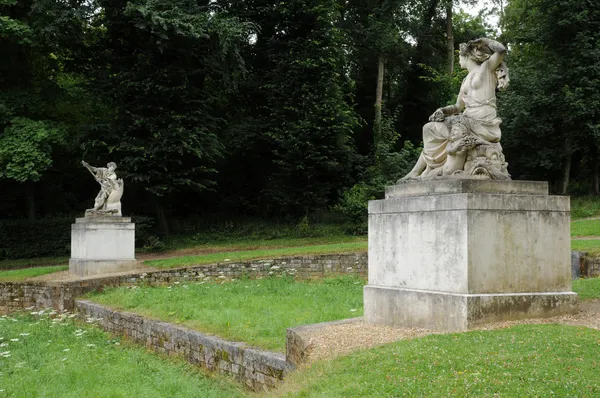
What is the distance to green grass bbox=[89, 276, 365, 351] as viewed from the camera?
10.2m

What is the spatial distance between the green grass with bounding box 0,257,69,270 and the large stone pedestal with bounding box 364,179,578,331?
19.5m

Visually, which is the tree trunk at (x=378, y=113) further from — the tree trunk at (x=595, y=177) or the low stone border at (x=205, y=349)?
the low stone border at (x=205, y=349)

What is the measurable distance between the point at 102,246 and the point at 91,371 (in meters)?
10.2

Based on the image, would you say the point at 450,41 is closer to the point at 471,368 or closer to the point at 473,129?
the point at 473,129

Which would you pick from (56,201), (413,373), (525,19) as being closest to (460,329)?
(413,373)

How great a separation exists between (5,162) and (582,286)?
854 inches

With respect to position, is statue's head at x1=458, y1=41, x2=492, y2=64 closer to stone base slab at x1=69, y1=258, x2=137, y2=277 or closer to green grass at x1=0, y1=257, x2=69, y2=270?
stone base slab at x1=69, y1=258, x2=137, y2=277

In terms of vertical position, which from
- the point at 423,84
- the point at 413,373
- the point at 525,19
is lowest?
the point at 413,373

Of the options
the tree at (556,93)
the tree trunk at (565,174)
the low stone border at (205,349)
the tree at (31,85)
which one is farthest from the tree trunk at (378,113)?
the low stone border at (205,349)

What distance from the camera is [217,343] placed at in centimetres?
953

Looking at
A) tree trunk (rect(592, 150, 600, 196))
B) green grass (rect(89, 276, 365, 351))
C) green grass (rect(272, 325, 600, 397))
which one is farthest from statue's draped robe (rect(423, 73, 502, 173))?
tree trunk (rect(592, 150, 600, 196))

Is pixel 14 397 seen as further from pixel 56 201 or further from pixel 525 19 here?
pixel 525 19

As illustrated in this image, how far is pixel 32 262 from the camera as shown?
83.5 ft

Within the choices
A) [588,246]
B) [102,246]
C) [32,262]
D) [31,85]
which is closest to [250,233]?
[32,262]
